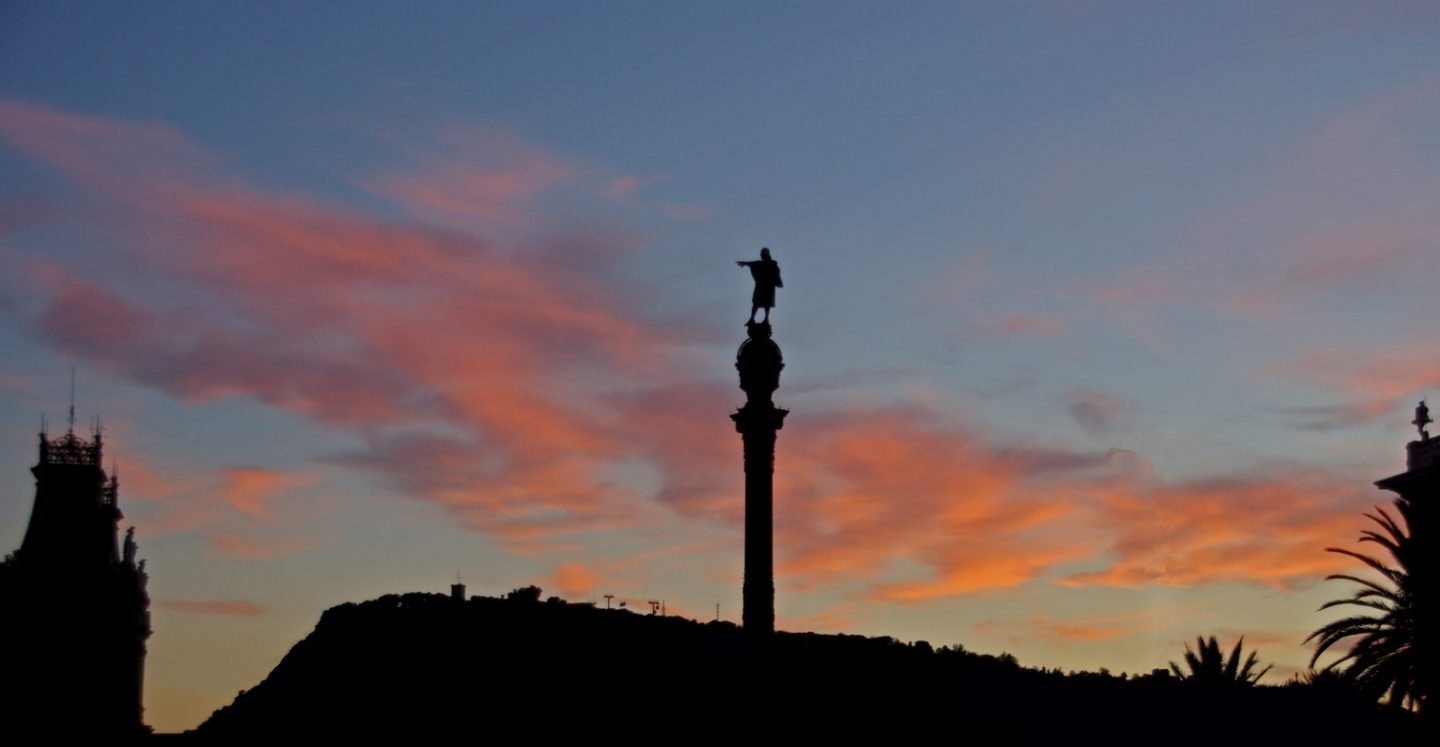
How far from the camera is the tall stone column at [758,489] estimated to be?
4069cm

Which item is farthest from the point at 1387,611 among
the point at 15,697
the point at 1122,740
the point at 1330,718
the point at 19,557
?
the point at 19,557

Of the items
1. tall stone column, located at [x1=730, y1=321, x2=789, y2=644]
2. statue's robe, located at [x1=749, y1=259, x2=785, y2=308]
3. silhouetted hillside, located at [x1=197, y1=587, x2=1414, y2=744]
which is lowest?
silhouetted hillside, located at [x1=197, y1=587, x2=1414, y2=744]

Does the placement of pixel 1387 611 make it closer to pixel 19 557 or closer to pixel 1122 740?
pixel 1122 740

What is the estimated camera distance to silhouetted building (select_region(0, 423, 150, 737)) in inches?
4328

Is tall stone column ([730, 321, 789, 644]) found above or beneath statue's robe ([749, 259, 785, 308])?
beneath

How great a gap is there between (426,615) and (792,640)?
819 cm

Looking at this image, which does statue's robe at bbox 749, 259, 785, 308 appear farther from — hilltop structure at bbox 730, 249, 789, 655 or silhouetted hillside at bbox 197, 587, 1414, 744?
silhouetted hillside at bbox 197, 587, 1414, 744

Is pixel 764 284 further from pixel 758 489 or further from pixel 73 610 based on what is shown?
pixel 73 610

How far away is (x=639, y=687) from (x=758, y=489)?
18.4ft

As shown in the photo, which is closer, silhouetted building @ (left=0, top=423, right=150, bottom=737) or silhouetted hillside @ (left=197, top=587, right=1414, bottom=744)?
silhouetted hillside @ (left=197, top=587, right=1414, bottom=744)

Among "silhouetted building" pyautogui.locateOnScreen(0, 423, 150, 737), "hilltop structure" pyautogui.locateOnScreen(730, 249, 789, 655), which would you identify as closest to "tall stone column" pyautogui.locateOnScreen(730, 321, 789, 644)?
"hilltop structure" pyautogui.locateOnScreen(730, 249, 789, 655)

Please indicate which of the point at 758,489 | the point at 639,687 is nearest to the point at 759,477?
the point at 758,489

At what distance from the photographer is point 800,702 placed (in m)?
42.6

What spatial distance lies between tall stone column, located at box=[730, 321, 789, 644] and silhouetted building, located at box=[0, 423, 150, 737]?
232ft
